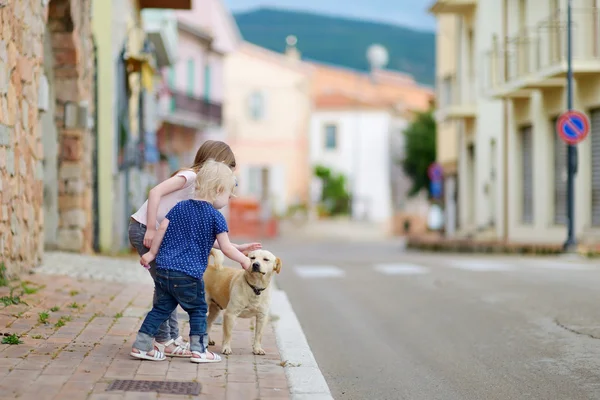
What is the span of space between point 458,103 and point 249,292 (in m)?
30.5

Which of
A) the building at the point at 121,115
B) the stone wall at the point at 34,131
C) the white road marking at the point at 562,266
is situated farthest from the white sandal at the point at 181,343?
the building at the point at 121,115

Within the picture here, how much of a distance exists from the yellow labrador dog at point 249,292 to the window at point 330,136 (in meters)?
64.1

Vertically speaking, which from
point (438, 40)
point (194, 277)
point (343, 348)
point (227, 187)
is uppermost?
point (438, 40)

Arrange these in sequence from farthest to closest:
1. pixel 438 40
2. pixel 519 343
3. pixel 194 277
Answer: pixel 438 40 → pixel 519 343 → pixel 194 277

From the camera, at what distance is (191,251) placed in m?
7.42

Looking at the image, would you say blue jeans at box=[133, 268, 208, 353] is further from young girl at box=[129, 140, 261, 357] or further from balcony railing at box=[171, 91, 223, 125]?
balcony railing at box=[171, 91, 223, 125]

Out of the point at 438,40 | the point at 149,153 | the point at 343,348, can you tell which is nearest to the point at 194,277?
the point at 343,348

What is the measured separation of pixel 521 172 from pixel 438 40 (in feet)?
46.0

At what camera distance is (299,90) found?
60.4 meters

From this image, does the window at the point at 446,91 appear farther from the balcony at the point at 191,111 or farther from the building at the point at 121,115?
the building at the point at 121,115

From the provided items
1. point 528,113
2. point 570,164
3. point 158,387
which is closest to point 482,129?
point 528,113

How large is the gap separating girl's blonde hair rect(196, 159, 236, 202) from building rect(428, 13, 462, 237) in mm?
30232

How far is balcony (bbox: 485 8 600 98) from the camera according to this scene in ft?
81.0

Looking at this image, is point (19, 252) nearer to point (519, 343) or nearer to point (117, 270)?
point (117, 270)
